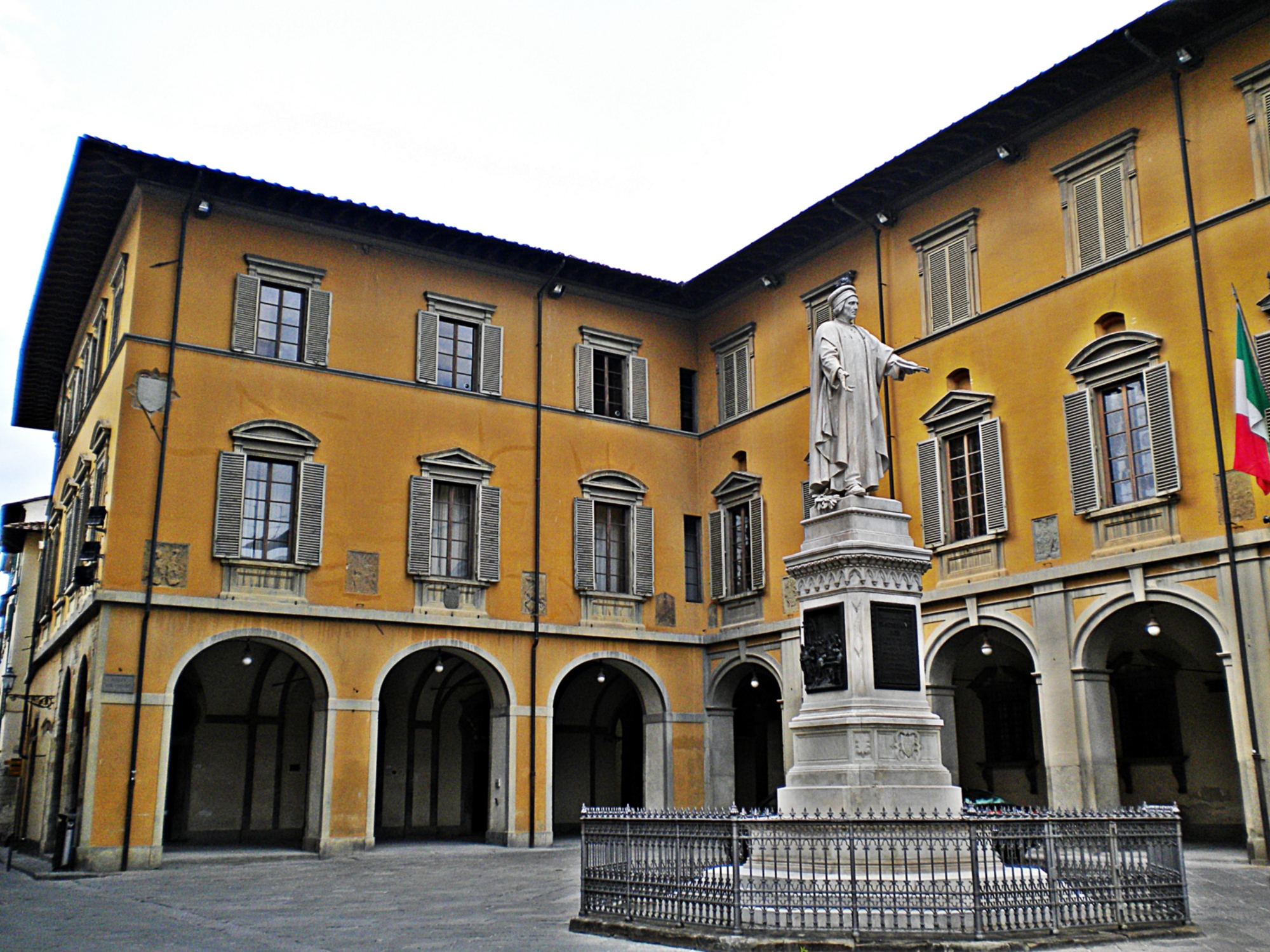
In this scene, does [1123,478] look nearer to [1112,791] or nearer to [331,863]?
[1112,791]

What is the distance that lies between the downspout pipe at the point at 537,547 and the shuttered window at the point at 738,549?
3.80 meters

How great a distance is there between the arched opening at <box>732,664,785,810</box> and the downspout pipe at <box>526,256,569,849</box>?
5.40 metres

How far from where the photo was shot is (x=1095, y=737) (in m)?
17.2

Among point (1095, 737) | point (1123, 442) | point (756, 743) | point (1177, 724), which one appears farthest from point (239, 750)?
point (1177, 724)

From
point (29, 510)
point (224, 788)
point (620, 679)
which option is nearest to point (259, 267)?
point (224, 788)

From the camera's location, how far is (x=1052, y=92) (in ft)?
61.0

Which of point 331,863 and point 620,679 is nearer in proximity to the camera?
point 331,863

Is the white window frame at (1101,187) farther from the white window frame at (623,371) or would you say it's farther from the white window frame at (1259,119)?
the white window frame at (623,371)

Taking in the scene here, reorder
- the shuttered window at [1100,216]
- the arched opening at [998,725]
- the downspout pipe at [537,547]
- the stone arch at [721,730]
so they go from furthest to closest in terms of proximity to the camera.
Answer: the stone arch at [721,730], the arched opening at [998,725], the downspout pipe at [537,547], the shuttered window at [1100,216]

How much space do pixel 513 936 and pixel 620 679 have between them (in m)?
17.2

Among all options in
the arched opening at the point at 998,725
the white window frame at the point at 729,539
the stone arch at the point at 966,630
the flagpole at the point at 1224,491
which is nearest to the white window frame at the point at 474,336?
the white window frame at the point at 729,539

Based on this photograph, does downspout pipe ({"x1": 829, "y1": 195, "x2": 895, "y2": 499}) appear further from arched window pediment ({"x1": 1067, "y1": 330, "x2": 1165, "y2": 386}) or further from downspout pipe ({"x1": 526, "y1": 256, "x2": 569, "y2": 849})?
downspout pipe ({"x1": 526, "y1": 256, "x2": 569, "y2": 849})

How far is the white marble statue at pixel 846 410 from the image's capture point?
1167 cm

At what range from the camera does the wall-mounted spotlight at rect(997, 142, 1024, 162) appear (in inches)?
759
